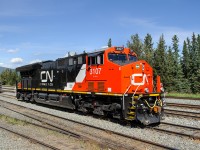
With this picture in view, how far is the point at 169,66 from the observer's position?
4925 centimetres

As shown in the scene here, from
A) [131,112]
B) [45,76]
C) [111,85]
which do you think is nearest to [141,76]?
[111,85]

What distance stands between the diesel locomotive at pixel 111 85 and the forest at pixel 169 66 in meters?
10.9

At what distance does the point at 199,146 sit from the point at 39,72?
14418 mm

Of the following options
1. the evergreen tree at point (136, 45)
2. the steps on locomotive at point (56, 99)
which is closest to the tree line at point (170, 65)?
the evergreen tree at point (136, 45)

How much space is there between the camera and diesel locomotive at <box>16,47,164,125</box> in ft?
39.3

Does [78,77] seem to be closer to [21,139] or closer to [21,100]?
[21,139]

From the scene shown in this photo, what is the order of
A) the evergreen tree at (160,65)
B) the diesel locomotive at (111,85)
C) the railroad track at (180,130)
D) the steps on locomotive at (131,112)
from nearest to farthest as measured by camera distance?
the railroad track at (180,130)
the steps on locomotive at (131,112)
the diesel locomotive at (111,85)
the evergreen tree at (160,65)

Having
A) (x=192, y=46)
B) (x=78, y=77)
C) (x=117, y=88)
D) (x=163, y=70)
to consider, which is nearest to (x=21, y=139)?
(x=117, y=88)

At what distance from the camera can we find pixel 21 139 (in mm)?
9812

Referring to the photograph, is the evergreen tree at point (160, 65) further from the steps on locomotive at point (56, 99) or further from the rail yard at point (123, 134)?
the rail yard at point (123, 134)

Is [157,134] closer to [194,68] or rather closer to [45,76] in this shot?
[45,76]

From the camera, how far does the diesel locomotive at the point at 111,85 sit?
12.0 meters

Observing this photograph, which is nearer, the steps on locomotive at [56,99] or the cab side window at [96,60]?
the cab side window at [96,60]

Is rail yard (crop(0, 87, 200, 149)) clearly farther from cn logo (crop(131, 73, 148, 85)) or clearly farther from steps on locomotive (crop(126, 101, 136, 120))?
cn logo (crop(131, 73, 148, 85))
